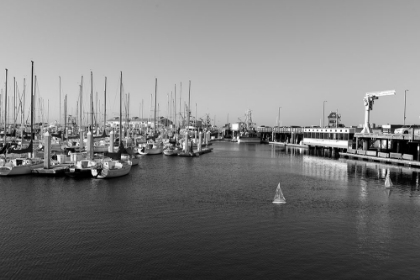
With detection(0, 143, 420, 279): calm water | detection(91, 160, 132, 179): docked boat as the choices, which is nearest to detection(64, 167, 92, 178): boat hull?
detection(91, 160, 132, 179): docked boat

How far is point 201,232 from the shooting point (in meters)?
22.2

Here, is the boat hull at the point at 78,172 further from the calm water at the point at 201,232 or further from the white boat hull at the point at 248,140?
the white boat hull at the point at 248,140

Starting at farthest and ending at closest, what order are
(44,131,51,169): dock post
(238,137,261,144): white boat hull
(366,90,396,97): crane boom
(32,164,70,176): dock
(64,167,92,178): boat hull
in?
(238,137,261,144): white boat hull < (366,90,396,97): crane boom < (44,131,51,169): dock post < (32,164,70,176): dock < (64,167,92,178): boat hull

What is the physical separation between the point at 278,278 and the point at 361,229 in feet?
34.1

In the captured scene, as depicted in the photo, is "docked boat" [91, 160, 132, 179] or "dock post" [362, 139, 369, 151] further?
"dock post" [362, 139, 369, 151]

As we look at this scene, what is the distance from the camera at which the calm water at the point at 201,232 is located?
16891 mm

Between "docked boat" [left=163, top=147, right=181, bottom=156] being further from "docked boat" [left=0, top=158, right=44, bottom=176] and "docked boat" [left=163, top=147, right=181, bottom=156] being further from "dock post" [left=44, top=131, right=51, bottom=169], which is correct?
"dock post" [left=44, top=131, right=51, bottom=169]

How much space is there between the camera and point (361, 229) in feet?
77.5

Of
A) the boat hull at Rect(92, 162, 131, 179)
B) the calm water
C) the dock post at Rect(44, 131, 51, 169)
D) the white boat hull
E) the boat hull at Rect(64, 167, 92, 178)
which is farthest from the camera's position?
the white boat hull

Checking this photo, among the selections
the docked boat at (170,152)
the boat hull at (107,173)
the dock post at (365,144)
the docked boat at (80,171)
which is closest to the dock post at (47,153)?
the docked boat at (80,171)

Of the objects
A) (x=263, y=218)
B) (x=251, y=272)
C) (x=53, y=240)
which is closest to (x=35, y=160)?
(x=53, y=240)

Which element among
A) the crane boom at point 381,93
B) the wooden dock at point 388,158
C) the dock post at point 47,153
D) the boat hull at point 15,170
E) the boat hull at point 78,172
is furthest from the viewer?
the crane boom at point 381,93

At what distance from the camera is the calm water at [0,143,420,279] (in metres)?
16.9

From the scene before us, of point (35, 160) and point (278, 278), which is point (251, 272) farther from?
point (35, 160)
